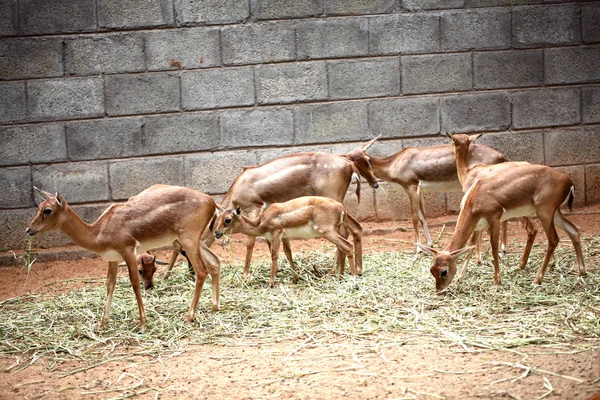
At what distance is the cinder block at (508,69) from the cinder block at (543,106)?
189 millimetres

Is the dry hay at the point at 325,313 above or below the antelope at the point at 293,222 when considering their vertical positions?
below

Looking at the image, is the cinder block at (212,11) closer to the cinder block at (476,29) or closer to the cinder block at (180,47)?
the cinder block at (180,47)

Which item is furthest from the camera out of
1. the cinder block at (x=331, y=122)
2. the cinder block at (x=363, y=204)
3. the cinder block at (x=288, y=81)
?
the cinder block at (x=363, y=204)

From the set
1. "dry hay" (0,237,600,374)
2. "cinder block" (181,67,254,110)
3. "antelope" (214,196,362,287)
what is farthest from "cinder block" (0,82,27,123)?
"antelope" (214,196,362,287)

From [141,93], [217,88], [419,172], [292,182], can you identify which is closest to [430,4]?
[419,172]

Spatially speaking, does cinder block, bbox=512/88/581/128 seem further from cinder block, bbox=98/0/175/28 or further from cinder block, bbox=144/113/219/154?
cinder block, bbox=98/0/175/28

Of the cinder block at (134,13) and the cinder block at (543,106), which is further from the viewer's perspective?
the cinder block at (543,106)

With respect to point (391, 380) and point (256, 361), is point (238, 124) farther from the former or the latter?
point (391, 380)

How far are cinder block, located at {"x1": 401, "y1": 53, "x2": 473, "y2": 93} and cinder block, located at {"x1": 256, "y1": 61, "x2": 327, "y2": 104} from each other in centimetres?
122

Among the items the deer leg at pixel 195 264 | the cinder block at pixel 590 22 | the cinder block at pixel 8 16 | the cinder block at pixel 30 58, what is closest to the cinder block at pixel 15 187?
the cinder block at pixel 30 58

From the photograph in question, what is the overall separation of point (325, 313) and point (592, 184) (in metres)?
6.08

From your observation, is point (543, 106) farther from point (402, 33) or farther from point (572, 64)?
point (402, 33)

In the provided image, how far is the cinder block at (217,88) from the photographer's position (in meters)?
10.5

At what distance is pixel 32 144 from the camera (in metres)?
10.4
